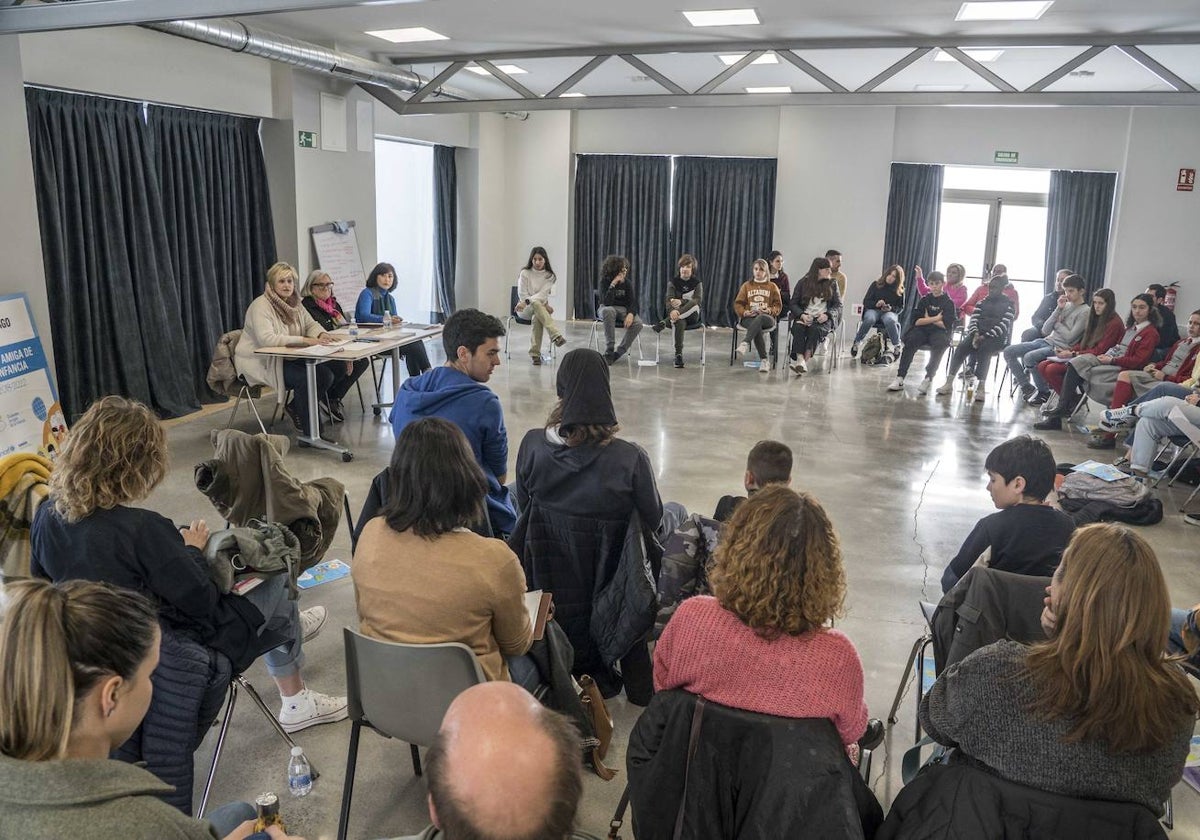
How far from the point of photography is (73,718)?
4.30ft

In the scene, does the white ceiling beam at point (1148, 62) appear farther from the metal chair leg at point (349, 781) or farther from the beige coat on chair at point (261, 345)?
the metal chair leg at point (349, 781)

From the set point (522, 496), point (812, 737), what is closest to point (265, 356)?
point (522, 496)

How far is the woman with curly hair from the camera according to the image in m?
1.67

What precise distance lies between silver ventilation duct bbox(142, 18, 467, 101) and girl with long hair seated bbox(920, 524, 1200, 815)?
5.06 metres

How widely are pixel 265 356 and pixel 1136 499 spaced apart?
17.1ft

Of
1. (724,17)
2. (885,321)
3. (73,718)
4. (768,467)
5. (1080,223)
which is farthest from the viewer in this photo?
(1080,223)

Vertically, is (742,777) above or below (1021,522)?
below

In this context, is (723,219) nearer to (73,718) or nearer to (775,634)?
(775,634)

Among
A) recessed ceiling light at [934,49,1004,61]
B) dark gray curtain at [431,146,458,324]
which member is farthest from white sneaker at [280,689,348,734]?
dark gray curtain at [431,146,458,324]

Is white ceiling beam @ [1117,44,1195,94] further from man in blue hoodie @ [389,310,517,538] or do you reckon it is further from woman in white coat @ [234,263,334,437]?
woman in white coat @ [234,263,334,437]

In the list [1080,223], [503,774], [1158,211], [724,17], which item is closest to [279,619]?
[503,774]

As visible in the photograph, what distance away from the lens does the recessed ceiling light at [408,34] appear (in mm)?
7016

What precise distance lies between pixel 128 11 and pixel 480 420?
8.14 feet

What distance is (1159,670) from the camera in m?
1.60
